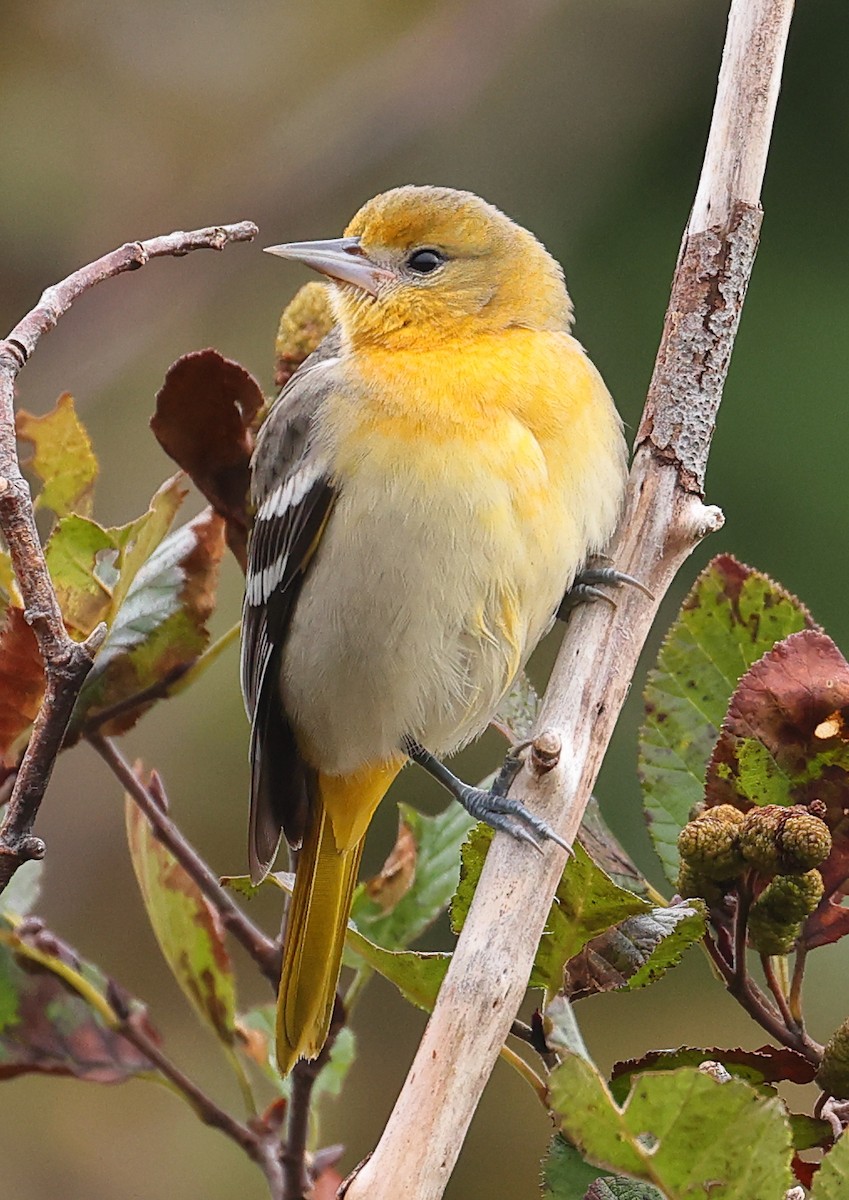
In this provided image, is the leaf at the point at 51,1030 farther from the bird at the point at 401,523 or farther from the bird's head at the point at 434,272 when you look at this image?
the bird's head at the point at 434,272

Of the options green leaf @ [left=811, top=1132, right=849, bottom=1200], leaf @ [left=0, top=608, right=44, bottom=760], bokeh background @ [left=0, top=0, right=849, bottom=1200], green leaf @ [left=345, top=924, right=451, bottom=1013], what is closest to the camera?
green leaf @ [left=811, top=1132, right=849, bottom=1200]

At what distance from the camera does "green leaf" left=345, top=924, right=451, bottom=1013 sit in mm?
1667

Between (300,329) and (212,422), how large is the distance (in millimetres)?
338

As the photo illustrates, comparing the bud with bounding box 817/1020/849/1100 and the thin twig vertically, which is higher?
the thin twig

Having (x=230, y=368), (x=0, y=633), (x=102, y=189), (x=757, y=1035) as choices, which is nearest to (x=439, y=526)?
(x=230, y=368)

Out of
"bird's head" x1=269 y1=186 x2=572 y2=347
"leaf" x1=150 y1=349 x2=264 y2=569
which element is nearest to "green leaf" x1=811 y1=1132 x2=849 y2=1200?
"leaf" x1=150 y1=349 x2=264 y2=569

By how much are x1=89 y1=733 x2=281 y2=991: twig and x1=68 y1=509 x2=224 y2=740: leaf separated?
0.13 ft

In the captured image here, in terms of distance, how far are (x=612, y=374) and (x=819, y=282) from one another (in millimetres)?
736

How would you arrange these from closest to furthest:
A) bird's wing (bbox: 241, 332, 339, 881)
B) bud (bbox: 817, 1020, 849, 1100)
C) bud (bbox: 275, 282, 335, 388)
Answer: bud (bbox: 817, 1020, 849, 1100) → bud (bbox: 275, 282, 335, 388) → bird's wing (bbox: 241, 332, 339, 881)

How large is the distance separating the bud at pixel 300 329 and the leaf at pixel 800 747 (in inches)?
36.3

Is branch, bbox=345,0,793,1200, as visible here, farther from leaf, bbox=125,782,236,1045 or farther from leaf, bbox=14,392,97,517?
leaf, bbox=14,392,97,517

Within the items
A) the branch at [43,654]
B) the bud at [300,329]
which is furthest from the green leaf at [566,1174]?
the bud at [300,329]

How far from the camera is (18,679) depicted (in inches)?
70.4

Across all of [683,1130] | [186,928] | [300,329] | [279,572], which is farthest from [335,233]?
[683,1130]
